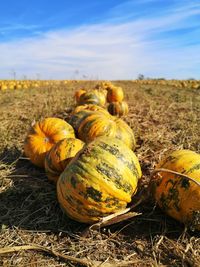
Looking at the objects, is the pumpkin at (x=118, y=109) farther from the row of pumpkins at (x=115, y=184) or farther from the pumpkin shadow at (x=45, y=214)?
the row of pumpkins at (x=115, y=184)

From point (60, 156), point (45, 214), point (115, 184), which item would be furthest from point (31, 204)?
point (115, 184)

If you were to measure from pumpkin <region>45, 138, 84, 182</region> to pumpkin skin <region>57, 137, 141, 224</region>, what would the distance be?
62 cm

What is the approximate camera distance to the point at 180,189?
116 inches

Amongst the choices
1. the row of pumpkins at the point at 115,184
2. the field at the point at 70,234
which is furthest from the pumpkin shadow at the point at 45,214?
the row of pumpkins at the point at 115,184

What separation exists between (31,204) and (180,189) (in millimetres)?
1734

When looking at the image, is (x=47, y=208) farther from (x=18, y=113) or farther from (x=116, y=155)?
(x=18, y=113)

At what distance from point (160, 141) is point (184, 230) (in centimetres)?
285

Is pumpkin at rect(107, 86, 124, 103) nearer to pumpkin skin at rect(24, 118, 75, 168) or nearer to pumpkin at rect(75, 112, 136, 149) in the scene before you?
pumpkin at rect(75, 112, 136, 149)

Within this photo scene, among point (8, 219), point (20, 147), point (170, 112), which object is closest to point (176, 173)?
point (8, 219)

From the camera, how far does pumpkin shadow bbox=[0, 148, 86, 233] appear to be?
3322mm

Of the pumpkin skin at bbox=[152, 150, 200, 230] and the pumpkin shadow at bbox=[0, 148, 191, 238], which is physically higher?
the pumpkin skin at bbox=[152, 150, 200, 230]

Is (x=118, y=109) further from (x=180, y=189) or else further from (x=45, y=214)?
(x=180, y=189)

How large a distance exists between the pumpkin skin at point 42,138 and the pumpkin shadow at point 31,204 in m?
0.24

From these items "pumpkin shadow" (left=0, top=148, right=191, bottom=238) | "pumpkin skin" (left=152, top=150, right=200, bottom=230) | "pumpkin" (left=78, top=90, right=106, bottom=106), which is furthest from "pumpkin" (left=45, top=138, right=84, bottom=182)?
"pumpkin" (left=78, top=90, right=106, bottom=106)
